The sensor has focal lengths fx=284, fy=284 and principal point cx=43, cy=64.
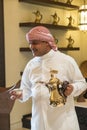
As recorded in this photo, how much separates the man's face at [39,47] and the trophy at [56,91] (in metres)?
0.19

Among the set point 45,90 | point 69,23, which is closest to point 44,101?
point 45,90

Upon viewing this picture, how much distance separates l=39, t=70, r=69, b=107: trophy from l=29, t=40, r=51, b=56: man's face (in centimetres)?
19

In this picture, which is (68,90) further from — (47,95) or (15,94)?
(15,94)

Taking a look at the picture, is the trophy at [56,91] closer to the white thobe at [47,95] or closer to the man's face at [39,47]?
the white thobe at [47,95]

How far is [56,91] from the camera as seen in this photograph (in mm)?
1895

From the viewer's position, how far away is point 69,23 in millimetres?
4703

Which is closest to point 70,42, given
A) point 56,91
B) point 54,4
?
point 54,4

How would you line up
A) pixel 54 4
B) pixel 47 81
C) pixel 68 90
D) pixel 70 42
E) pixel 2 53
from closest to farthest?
pixel 68 90
pixel 47 81
pixel 2 53
pixel 54 4
pixel 70 42

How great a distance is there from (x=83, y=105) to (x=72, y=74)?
1758 millimetres

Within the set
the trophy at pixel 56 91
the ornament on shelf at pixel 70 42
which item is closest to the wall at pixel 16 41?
the ornament on shelf at pixel 70 42

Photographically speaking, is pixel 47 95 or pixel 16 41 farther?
pixel 16 41

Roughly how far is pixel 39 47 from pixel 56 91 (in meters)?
0.33

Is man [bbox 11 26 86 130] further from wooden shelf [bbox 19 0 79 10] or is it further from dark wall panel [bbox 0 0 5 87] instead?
wooden shelf [bbox 19 0 79 10]

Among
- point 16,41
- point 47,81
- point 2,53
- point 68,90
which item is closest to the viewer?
point 68,90
